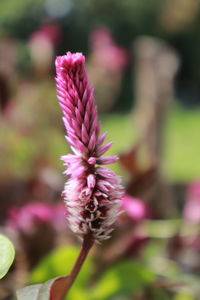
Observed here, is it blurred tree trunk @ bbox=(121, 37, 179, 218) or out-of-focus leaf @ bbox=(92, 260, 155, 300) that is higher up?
blurred tree trunk @ bbox=(121, 37, 179, 218)

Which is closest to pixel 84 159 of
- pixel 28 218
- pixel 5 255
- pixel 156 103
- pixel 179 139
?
pixel 5 255

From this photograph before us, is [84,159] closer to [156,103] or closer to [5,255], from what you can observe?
[5,255]

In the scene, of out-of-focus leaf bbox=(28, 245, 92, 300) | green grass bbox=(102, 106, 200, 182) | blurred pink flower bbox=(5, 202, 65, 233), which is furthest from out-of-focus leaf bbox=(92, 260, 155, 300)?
green grass bbox=(102, 106, 200, 182)

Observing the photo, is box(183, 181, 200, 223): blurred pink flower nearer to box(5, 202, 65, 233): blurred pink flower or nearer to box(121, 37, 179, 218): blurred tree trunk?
box(121, 37, 179, 218): blurred tree trunk

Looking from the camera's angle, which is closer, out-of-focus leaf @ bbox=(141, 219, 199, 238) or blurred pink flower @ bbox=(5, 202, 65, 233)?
blurred pink flower @ bbox=(5, 202, 65, 233)

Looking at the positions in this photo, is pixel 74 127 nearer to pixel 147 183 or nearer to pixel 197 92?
pixel 147 183

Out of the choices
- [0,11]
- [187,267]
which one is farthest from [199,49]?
[187,267]

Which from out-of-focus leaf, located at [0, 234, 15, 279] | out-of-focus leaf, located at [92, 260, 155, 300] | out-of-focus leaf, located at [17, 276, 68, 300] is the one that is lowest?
out-of-focus leaf, located at [92, 260, 155, 300]
